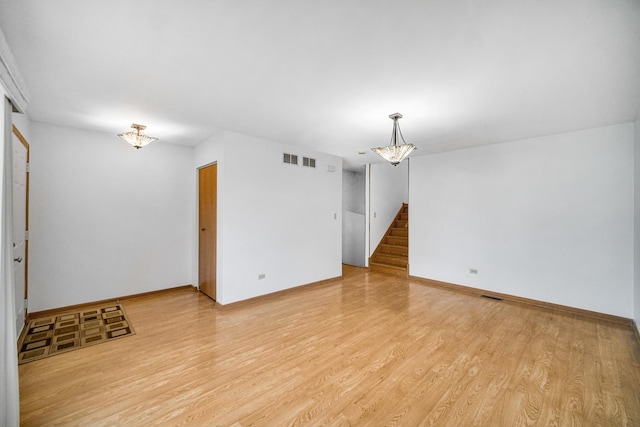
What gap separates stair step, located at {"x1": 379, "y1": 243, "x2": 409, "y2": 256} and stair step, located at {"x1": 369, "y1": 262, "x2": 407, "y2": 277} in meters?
0.53

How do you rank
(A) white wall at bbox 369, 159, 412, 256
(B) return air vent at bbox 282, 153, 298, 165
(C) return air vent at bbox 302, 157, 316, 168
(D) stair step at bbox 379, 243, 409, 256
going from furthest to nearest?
(A) white wall at bbox 369, 159, 412, 256 < (D) stair step at bbox 379, 243, 409, 256 < (C) return air vent at bbox 302, 157, 316, 168 < (B) return air vent at bbox 282, 153, 298, 165

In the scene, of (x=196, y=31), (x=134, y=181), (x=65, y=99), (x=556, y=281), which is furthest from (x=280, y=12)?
(x=556, y=281)

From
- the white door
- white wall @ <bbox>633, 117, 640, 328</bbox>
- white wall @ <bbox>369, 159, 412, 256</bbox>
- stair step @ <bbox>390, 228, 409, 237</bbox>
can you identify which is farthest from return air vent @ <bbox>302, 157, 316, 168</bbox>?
white wall @ <bbox>633, 117, 640, 328</bbox>

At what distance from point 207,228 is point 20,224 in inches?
85.0

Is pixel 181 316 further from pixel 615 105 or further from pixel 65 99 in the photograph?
pixel 615 105

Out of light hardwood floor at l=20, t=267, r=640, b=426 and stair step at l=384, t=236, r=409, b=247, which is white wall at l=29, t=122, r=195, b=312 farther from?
stair step at l=384, t=236, r=409, b=247

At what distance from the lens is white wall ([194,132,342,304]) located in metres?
3.95

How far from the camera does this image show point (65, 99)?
2869mm

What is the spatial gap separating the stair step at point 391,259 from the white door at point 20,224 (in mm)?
6153

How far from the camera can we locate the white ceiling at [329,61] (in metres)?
1.60

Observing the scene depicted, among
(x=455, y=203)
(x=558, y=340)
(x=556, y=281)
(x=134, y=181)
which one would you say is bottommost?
(x=558, y=340)

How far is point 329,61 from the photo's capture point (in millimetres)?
2113

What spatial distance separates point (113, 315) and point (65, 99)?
2807mm

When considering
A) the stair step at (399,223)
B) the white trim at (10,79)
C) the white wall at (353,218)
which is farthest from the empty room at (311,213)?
the stair step at (399,223)
